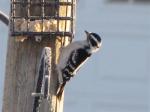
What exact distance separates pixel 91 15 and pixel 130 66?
0.78 meters

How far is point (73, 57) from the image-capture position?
4938 mm

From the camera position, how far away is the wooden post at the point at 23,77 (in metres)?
4.30

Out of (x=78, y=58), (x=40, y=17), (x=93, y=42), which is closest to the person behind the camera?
(x=40, y=17)

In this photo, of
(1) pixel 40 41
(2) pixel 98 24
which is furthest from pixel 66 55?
(2) pixel 98 24

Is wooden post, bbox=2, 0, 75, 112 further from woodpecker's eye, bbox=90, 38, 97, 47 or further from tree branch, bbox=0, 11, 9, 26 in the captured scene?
woodpecker's eye, bbox=90, 38, 97, 47

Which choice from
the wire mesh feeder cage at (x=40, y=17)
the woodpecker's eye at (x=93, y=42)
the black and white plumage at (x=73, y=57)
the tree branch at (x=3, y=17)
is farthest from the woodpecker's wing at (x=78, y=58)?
the tree branch at (x=3, y=17)

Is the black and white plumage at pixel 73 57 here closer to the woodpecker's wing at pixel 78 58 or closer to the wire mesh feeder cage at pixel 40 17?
the woodpecker's wing at pixel 78 58

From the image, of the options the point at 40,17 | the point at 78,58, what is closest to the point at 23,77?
the point at 40,17

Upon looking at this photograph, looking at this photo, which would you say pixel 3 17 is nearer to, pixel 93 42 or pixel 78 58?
pixel 78 58

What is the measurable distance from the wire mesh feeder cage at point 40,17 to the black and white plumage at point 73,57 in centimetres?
11

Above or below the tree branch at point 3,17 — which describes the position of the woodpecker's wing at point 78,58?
below

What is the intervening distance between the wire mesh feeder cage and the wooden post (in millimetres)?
76

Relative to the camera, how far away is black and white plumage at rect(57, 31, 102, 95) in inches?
176

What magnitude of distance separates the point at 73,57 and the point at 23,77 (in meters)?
0.66
